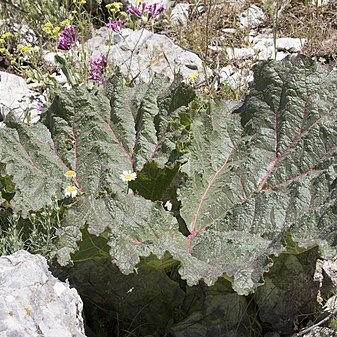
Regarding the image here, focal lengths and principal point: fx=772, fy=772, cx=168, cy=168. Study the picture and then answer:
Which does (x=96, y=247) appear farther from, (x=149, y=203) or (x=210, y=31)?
(x=210, y=31)

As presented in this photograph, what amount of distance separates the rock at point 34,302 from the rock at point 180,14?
324cm

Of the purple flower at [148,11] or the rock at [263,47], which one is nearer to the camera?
the purple flower at [148,11]

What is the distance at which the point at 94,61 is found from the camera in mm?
4707

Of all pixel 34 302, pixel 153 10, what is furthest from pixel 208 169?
pixel 153 10

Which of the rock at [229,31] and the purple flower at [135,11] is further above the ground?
the purple flower at [135,11]

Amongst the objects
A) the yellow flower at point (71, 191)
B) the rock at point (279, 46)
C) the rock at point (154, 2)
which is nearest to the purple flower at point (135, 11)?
the rock at point (154, 2)

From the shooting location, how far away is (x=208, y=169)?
3.21 m

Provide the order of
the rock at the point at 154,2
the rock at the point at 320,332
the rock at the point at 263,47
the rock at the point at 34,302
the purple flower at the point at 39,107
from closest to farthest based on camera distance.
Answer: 1. the rock at the point at 34,302
2. the rock at the point at 320,332
3. the purple flower at the point at 39,107
4. the rock at the point at 263,47
5. the rock at the point at 154,2

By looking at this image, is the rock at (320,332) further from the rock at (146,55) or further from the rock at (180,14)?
the rock at (180,14)

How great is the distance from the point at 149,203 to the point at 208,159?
0.46 meters

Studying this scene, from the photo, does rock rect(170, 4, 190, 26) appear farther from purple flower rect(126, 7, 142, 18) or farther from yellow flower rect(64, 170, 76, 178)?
yellow flower rect(64, 170, 76, 178)

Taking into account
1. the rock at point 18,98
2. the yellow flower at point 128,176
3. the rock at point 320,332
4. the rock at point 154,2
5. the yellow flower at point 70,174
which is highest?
the yellow flower at point 128,176

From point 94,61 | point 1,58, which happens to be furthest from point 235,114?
point 1,58

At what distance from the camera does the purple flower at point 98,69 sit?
15.1 feet
